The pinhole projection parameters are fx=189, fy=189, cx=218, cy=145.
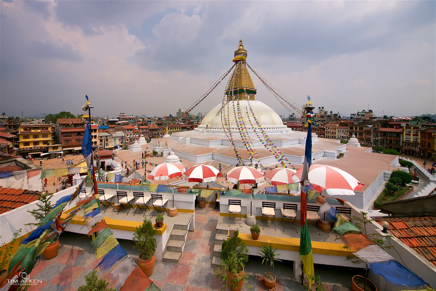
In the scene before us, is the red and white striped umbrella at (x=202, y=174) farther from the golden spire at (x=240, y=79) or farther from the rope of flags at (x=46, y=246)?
the golden spire at (x=240, y=79)

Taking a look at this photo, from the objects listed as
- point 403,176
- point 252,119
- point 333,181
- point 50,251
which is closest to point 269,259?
point 333,181

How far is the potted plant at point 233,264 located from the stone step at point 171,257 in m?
1.50

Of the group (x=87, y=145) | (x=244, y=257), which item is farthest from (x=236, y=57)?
(x=244, y=257)

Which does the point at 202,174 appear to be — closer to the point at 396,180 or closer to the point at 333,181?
the point at 333,181

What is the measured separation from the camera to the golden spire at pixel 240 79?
75.4 ft

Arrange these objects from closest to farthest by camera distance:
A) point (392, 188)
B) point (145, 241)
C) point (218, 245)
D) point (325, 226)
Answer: point (145, 241), point (218, 245), point (325, 226), point (392, 188)

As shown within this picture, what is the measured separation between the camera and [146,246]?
4.92 m

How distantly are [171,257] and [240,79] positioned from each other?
22281 millimetres

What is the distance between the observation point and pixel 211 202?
8438mm

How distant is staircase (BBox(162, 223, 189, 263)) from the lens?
5.45m

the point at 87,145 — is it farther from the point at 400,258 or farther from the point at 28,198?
the point at 400,258

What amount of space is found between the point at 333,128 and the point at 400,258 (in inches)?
2459

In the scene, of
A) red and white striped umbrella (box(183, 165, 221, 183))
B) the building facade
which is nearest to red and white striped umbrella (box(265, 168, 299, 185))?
red and white striped umbrella (box(183, 165, 221, 183))

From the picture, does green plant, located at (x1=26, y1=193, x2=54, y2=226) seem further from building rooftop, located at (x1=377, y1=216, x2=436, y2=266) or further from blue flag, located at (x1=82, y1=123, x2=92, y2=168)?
building rooftop, located at (x1=377, y1=216, x2=436, y2=266)
